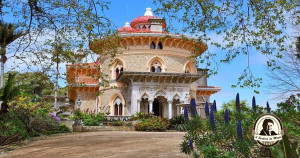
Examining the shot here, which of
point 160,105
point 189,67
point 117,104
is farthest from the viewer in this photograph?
point 189,67

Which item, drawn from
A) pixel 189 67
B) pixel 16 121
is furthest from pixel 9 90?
pixel 189 67

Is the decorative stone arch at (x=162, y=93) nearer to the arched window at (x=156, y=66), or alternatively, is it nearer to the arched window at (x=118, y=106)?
the arched window at (x=156, y=66)

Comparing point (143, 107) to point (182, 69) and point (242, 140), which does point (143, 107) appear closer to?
point (182, 69)

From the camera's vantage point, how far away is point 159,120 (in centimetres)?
1864

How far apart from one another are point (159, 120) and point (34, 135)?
7.47 metres

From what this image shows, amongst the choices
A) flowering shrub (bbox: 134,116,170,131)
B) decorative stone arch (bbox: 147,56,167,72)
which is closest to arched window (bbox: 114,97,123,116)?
decorative stone arch (bbox: 147,56,167,72)

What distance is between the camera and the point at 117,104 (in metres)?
27.8

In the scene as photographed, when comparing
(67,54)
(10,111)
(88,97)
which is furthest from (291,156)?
(88,97)

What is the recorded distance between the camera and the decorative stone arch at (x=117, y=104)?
27547 mm

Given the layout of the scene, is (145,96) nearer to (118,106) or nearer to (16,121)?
(118,106)

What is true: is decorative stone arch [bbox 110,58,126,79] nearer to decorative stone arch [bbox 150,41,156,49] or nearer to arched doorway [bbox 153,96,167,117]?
decorative stone arch [bbox 150,41,156,49]

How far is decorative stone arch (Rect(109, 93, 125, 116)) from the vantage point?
90.4ft

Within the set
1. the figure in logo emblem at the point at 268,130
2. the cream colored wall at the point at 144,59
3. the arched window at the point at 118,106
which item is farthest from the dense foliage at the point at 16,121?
the cream colored wall at the point at 144,59

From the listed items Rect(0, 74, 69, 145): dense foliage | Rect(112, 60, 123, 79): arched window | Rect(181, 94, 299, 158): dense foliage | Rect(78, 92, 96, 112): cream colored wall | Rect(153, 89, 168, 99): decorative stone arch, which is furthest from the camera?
Rect(78, 92, 96, 112): cream colored wall
